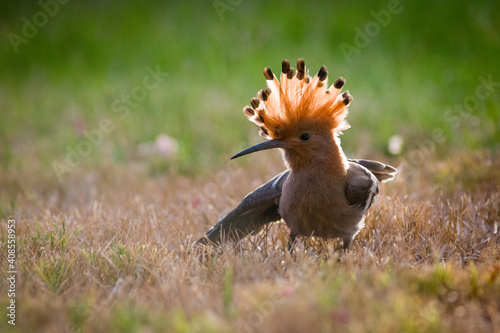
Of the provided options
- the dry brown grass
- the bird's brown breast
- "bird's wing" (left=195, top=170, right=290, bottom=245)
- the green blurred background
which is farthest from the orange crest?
the green blurred background

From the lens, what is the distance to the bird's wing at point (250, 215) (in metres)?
3.68

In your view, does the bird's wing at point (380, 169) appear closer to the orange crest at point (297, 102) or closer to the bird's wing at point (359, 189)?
the bird's wing at point (359, 189)

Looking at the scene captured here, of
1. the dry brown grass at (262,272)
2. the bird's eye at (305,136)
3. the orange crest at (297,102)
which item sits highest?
the orange crest at (297,102)

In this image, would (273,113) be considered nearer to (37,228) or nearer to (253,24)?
(37,228)

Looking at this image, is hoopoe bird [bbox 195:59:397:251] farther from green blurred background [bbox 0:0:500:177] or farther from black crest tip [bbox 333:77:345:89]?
green blurred background [bbox 0:0:500:177]

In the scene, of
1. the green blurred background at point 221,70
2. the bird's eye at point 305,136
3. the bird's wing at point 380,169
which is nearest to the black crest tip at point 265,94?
the bird's eye at point 305,136

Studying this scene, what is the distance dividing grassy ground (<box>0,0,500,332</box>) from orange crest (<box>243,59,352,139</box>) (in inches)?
30.9

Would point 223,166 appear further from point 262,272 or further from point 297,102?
point 262,272

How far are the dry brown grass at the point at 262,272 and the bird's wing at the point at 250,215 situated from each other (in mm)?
177

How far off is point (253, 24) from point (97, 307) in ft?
29.9

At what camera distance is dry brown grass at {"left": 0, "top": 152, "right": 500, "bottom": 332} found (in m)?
2.14

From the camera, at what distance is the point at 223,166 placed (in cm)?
651

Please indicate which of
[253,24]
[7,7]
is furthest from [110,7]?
[253,24]

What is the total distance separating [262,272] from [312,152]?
0.96 m
